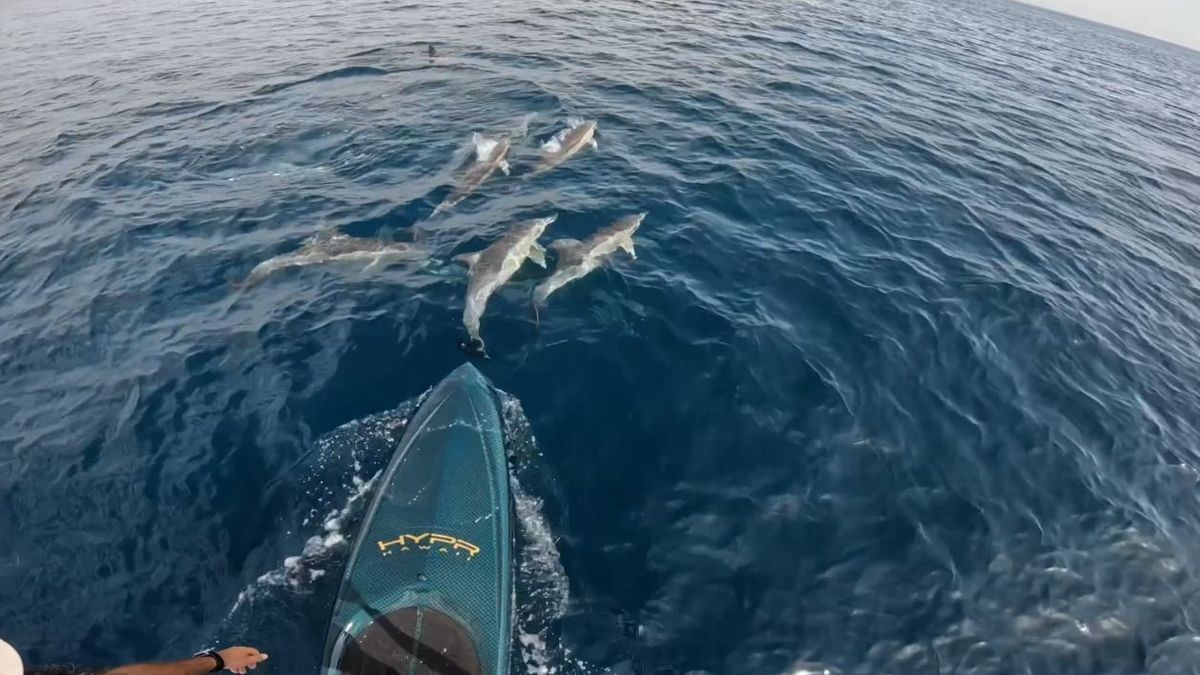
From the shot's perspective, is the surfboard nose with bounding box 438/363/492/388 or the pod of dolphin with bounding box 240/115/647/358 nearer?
the surfboard nose with bounding box 438/363/492/388

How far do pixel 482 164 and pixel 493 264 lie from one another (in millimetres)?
5102

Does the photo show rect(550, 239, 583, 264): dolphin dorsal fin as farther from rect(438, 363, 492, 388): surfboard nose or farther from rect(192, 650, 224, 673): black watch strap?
rect(192, 650, 224, 673): black watch strap

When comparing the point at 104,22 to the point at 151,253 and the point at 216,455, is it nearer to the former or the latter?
the point at 151,253

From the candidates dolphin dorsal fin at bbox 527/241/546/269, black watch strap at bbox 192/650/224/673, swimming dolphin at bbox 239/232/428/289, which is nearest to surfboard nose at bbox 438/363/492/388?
dolphin dorsal fin at bbox 527/241/546/269

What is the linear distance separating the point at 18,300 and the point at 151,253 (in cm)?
255

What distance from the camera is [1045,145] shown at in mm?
23766

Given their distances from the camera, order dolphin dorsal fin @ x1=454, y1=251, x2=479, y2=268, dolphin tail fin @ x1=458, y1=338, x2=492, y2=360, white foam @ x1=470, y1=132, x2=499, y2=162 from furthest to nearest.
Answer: white foam @ x1=470, y1=132, x2=499, y2=162
dolphin dorsal fin @ x1=454, y1=251, x2=479, y2=268
dolphin tail fin @ x1=458, y1=338, x2=492, y2=360

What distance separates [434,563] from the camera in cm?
814

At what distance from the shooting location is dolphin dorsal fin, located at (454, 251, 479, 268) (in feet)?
43.4

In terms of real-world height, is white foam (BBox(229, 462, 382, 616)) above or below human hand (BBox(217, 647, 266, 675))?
below

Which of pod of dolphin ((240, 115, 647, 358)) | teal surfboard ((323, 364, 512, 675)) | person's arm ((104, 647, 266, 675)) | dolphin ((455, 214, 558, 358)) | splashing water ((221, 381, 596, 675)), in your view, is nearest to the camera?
person's arm ((104, 647, 266, 675))

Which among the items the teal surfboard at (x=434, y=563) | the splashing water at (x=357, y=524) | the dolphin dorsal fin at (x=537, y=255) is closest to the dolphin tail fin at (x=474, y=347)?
the splashing water at (x=357, y=524)

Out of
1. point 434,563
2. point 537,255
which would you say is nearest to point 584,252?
point 537,255

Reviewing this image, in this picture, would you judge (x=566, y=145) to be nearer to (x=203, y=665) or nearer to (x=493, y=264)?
(x=493, y=264)
